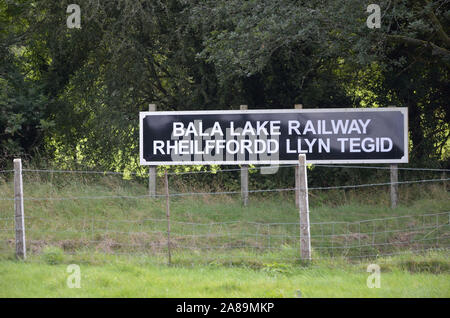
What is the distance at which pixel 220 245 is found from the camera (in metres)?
10.1

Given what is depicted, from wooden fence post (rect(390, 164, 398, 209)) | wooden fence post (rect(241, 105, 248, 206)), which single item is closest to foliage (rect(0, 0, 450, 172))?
wooden fence post (rect(241, 105, 248, 206))

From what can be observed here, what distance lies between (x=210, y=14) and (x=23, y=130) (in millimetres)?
7337

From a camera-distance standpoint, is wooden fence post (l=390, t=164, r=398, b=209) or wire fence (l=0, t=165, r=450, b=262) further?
wooden fence post (l=390, t=164, r=398, b=209)

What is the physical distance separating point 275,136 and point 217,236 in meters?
3.39

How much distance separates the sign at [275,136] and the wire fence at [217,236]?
5.68ft

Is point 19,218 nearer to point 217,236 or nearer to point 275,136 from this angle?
point 217,236

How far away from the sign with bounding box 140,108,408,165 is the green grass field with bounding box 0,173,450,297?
1057 mm

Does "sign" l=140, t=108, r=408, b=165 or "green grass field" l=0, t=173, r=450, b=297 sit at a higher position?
"sign" l=140, t=108, r=408, b=165

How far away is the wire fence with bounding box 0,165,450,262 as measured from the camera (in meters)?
9.65

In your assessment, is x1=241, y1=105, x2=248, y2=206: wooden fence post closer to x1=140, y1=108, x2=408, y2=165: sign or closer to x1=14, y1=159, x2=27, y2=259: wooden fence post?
x1=140, y1=108, x2=408, y2=165: sign
